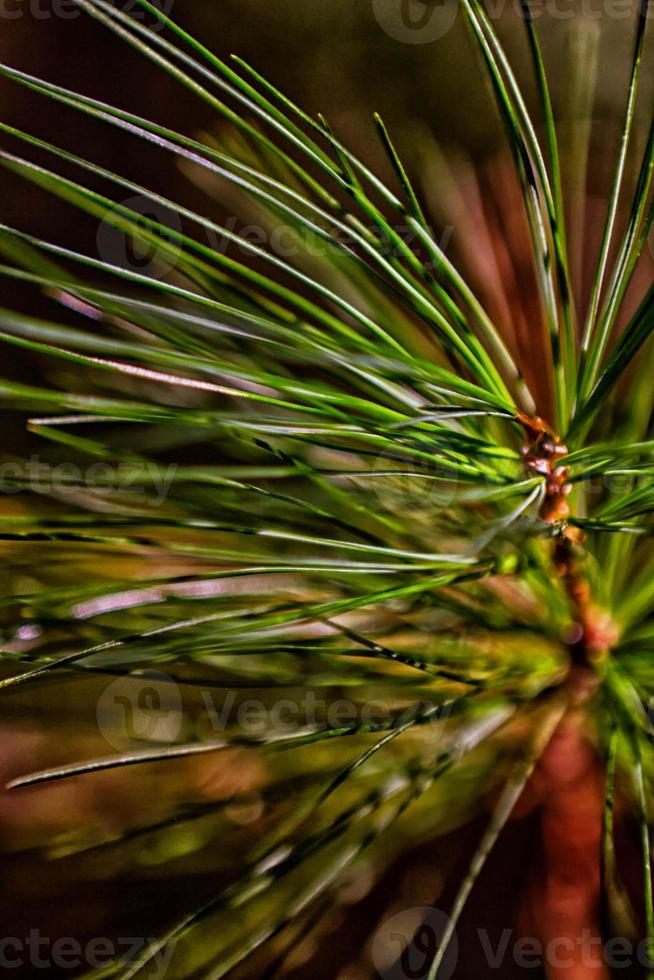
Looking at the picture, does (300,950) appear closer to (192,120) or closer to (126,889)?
(126,889)

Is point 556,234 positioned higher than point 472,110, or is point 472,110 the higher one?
point 472,110

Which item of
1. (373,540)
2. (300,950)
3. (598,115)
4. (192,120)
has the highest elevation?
(192,120)

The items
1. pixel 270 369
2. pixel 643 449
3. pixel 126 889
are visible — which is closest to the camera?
pixel 643 449

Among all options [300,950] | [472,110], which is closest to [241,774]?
[300,950]

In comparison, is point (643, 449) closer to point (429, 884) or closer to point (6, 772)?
point (429, 884)

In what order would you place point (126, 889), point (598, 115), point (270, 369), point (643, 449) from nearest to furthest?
point (643, 449) < point (270, 369) < point (126, 889) < point (598, 115)

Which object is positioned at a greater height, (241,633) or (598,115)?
(598,115)

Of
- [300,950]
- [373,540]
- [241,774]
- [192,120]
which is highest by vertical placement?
[192,120]

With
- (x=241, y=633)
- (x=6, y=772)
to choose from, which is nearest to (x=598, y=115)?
(x=241, y=633)

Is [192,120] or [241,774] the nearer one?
[241,774]
